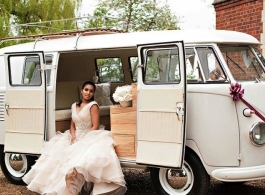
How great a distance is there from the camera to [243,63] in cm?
715

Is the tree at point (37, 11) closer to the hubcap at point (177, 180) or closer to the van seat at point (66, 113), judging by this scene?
the van seat at point (66, 113)

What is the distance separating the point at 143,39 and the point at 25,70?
2.22 metres

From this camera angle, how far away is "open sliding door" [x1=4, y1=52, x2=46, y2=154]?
319 inches

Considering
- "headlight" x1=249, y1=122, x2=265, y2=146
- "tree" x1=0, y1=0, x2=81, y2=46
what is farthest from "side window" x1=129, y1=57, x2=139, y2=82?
"tree" x1=0, y1=0, x2=81, y2=46

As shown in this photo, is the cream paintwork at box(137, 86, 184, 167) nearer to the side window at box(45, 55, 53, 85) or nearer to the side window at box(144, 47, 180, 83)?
the side window at box(144, 47, 180, 83)

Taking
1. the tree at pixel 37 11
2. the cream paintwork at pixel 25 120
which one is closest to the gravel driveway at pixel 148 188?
the cream paintwork at pixel 25 120

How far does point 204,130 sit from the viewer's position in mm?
6742

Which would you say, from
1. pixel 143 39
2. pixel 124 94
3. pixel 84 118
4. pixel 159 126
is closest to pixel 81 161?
pixel 84 118

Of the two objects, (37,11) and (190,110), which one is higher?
(37,11)

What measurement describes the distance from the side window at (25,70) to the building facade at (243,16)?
5398mm

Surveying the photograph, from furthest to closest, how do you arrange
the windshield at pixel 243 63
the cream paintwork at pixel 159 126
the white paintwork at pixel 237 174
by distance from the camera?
the windshield at pixel 243 63 < the cream paintwork at pixel 159 126 < the white paintwork at pixel 237 174

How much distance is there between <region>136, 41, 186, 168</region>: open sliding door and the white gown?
475 millimetres

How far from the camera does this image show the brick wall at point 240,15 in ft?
39.0

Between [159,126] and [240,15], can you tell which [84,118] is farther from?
[240,15]
